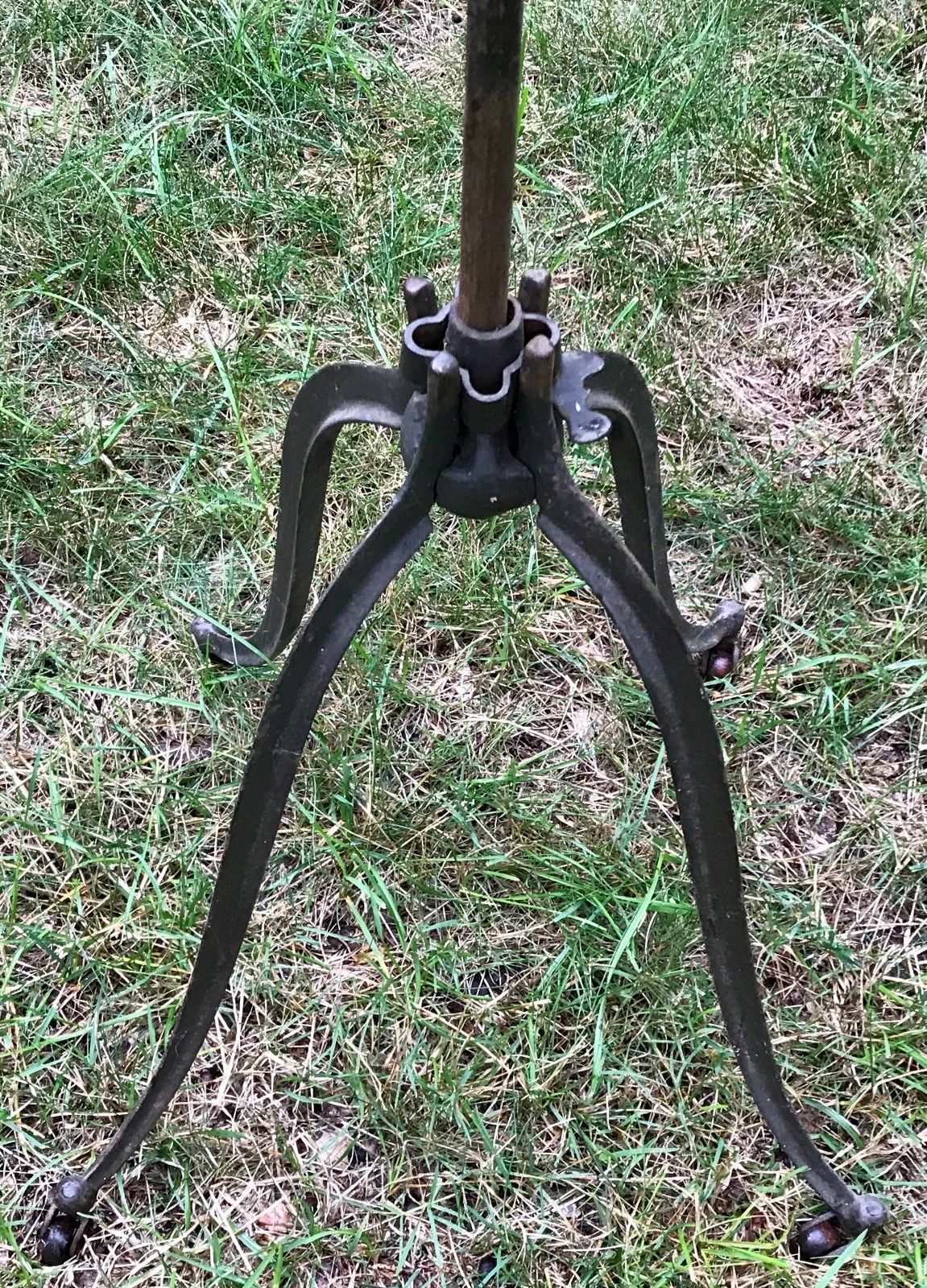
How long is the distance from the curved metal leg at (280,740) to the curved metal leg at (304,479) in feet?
0.45

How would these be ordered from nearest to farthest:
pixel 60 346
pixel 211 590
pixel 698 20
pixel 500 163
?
pixel 500 163 → pixel 211 590 → pixel 60 346 → pixel 698 20

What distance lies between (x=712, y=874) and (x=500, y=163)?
28.3 inches

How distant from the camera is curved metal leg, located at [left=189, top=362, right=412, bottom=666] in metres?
1.26

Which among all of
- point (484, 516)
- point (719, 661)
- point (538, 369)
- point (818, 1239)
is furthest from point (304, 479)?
point (818, 1239)

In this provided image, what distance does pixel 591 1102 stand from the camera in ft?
4.99

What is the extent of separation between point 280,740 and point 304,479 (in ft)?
1.16

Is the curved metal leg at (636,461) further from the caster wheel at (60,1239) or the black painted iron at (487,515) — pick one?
the caster wheel at (60,1239)

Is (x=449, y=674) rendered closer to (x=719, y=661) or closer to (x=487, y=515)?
(x=719, y=661)

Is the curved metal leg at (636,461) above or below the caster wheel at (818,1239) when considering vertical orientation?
above

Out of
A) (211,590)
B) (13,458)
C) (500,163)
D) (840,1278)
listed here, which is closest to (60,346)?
(13,458)

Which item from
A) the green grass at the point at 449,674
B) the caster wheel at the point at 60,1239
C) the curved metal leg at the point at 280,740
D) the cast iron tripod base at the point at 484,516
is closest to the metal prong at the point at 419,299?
the cast iron tripod base at the point at 484,516

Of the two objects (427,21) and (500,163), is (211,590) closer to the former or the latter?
(500,163)

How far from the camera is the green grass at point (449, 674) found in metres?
1.49

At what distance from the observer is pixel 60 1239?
143 centimetres
